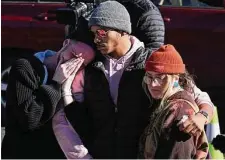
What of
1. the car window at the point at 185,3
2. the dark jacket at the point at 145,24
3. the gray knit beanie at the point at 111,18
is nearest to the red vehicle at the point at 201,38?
the car window at the point at 185,3

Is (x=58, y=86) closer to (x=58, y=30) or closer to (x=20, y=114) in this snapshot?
(x=20, y=114)

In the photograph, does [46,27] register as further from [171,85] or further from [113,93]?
[171,85]

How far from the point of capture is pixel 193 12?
712 cm

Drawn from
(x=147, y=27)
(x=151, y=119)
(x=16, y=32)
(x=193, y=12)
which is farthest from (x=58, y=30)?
(x=151, y=119)

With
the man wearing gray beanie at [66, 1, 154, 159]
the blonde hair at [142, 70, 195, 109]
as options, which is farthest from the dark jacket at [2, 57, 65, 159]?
the blonde hair at [142, 70, 195, 109]

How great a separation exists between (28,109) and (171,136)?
662 millimetres

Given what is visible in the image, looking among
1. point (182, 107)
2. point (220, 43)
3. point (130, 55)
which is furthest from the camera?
point (220, 43)

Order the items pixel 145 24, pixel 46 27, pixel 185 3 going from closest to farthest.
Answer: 1. pixel 145 24
2. pixel 185 3
3. pixel 46 27

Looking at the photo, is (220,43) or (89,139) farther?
(220,43)

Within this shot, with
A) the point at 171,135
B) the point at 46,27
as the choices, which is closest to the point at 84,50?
the point at 171,135

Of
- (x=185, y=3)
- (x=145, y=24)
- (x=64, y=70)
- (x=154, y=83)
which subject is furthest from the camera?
(x=185, y=3)

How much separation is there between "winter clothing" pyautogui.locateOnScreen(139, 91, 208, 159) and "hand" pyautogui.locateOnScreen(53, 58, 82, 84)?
1.37 ft

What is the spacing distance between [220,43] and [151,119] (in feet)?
12.7

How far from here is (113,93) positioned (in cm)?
336
